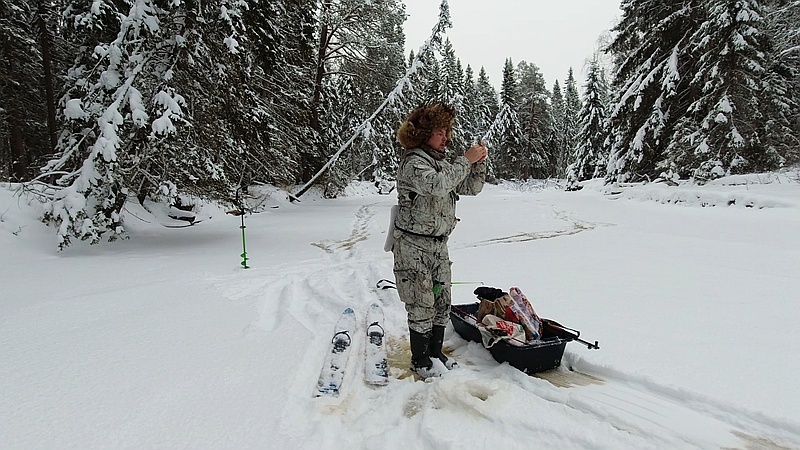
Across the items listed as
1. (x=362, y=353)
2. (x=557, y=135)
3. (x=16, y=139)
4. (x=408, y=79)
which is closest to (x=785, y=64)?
(x=408, y=79)

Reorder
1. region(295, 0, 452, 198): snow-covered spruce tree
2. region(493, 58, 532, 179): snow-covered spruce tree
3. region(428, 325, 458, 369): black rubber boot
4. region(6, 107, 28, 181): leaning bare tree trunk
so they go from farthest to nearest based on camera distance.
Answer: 1. region(493, 58, 532, 179): snow-covered spruce tree
2. region(295, 0, 452, 198): snow-covered spruce tree
3. region(6, 107, 28, 181): leaning bare tree trunk
4. region(428, 325, 458, 369): black rubber boot

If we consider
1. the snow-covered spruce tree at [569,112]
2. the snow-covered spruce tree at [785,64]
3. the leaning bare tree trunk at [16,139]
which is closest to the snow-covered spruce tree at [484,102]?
the snow-covered spruce tree at [569,112]

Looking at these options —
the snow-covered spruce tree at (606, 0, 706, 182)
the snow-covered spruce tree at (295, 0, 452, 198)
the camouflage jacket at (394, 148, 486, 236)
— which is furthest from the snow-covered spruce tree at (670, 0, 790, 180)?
the camouflage jacket at (394, 148, 486, 236)

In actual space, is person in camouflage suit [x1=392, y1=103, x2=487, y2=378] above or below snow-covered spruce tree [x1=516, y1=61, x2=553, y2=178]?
below

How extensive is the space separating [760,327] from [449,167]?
2.75m

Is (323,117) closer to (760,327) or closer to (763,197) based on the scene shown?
(763,197)

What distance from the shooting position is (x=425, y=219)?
301 centimetres

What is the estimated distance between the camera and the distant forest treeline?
7285 millimetres

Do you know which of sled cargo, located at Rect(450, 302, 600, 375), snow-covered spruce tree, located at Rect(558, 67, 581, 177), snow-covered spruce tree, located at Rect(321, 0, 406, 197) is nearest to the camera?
sled cargo, located at Rect(450, 302, 600, 375)

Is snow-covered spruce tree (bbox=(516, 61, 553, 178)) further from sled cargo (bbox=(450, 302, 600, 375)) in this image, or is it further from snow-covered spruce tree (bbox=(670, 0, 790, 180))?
sled cargo (bbox=(450, 302, 600, 375))

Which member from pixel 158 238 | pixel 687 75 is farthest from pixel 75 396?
pixel 687 75

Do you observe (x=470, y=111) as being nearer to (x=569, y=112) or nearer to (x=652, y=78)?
(x=569, y=112)

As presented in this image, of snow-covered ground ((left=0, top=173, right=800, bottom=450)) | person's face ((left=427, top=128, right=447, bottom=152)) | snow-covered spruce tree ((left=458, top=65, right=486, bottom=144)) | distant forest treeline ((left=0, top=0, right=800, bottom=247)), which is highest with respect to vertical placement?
snow-covered spruce tree ((left=458, top=65, right=486, bottom=144))

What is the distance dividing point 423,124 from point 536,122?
43.3 m
